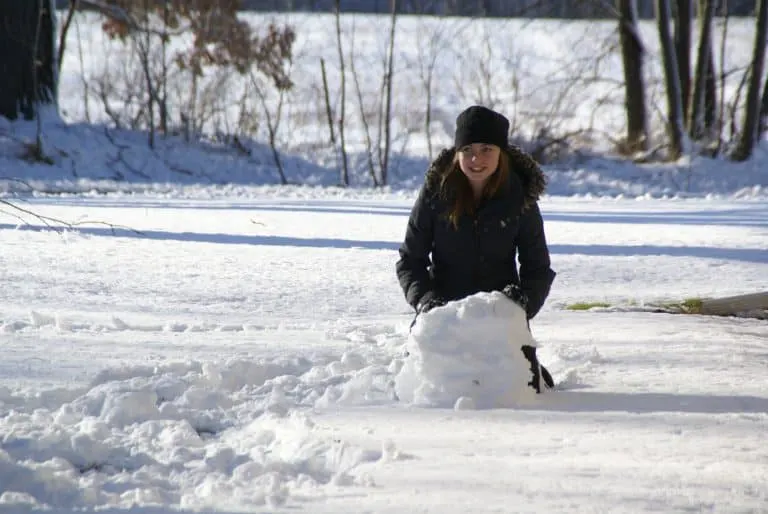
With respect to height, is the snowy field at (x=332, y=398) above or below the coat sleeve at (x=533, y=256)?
below

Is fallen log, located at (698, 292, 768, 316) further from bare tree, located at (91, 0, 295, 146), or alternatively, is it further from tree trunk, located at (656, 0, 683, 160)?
bare tree, located at (91, 0, 295, 146)

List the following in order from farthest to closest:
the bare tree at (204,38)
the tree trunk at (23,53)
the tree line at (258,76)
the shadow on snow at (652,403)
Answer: the bare tree at (204,38), the tree line at (258,76), the tree trunk at (23,53), the shadow on snow at (652,403)

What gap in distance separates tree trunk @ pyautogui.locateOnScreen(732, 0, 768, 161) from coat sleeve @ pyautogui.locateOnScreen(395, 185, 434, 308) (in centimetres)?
1253

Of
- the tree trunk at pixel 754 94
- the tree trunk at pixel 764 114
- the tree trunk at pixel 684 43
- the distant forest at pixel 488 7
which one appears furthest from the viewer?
the distant forest at pixel 488 7

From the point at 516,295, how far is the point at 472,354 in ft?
0.91

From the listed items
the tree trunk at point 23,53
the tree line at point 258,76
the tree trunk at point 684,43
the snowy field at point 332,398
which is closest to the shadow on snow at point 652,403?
the snowy field at point 332,398

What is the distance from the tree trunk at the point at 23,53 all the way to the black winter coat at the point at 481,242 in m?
12.5

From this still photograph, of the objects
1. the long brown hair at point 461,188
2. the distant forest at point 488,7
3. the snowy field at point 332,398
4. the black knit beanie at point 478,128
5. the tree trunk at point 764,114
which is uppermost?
the distant forest at point 488,7

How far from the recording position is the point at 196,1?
18.6 meters

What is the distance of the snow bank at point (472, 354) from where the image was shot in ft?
11.6

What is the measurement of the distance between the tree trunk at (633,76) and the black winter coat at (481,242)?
12949 mm

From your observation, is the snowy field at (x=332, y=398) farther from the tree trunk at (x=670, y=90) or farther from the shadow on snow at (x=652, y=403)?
the tree trunk at (x=670, y=90)

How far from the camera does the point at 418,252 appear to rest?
3959mm

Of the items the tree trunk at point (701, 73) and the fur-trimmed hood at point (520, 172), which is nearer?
the fur-trimmed hood at point (520, 172)
